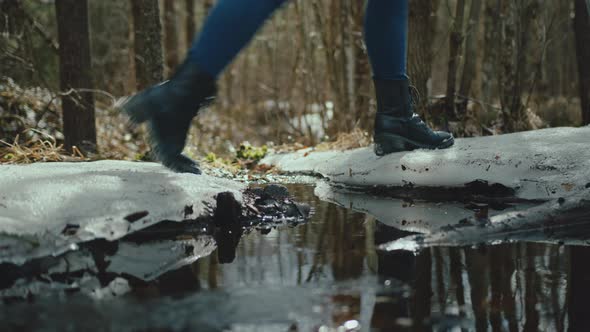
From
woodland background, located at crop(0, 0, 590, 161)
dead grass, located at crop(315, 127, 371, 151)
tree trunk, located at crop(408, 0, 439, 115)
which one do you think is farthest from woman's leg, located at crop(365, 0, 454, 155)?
dead grass, located at crop(315, 127, 371, 151)

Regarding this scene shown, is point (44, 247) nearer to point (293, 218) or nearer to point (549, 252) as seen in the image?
point (293, 218)

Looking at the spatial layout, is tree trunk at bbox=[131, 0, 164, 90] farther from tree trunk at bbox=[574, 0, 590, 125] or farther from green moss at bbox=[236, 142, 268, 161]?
tree trunk at bbox=[574, 0, 590, 125]

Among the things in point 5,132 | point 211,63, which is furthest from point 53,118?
point 211,63

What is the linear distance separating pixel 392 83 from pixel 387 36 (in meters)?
0.22

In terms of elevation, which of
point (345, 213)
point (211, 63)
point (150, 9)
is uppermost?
point (150, 9)

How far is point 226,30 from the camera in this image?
2.42 meters

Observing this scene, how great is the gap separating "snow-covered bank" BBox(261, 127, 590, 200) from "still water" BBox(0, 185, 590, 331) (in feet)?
2.53

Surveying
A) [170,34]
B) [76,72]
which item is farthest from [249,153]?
[170,34]

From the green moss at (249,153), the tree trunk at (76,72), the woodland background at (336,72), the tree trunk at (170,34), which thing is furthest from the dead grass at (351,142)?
the tree trunk at (170,34)

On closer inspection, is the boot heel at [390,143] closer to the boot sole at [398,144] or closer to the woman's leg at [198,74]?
the boot sole at [398,144]

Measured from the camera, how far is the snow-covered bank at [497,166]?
275cm

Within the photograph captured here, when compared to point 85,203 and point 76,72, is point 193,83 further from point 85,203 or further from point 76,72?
point 76,72

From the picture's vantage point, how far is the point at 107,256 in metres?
1.94

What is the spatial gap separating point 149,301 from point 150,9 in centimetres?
427
